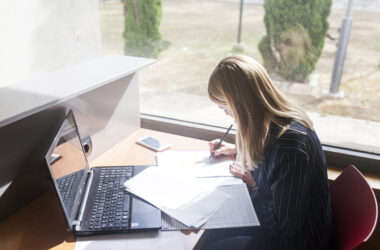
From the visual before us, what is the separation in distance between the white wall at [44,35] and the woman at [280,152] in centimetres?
131

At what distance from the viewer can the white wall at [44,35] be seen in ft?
6.00

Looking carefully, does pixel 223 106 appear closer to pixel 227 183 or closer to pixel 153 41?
pixel 227 183

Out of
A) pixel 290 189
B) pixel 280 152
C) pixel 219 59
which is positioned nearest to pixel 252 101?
pixel 280 152

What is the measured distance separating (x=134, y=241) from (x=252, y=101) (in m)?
0.61

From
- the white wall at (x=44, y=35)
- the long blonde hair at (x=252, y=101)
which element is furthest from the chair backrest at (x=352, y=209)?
the white wall at (x=44, y=35)

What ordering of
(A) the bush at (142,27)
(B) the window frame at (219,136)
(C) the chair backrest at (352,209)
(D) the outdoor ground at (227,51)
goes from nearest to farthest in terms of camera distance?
(C) the chair backrest at (352,209), (B) the window frame at (219,136), (D) the outdoor ground at (227,51), (A) the bush at (142,27)

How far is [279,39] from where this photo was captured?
1926 millimetres

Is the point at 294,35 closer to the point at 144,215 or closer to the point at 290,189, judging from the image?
the point at 290,189

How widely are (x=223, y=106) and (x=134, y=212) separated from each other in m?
0.52

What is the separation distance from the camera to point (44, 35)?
199 cm

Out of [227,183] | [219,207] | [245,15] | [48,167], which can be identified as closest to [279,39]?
[245,15]

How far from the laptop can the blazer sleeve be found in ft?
1.37

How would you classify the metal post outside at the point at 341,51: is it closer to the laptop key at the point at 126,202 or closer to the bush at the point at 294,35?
the bush at the point at 294,35

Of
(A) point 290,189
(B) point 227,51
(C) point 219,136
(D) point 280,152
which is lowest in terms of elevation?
(C) point 219,136
